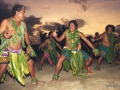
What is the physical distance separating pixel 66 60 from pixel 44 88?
120cm

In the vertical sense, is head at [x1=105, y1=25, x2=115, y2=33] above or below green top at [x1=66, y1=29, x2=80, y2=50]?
above

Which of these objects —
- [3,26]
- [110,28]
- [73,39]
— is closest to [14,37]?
[3,26]

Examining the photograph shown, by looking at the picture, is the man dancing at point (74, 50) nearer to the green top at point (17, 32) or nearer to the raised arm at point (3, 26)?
the green top at point (17, 32)

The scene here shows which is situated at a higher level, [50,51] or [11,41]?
[11,41]

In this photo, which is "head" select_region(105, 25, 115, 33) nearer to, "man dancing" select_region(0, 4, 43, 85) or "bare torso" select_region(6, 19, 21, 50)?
"man dancing" select_region(0, 4, 43, 85)

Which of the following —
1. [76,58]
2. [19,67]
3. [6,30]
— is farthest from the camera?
[76,58]

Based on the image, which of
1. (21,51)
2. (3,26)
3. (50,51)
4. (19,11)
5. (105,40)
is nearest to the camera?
(3,26)

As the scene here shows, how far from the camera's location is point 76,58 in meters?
4.39

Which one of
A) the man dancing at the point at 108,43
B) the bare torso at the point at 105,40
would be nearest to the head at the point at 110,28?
the man dancing at the point at 108,43

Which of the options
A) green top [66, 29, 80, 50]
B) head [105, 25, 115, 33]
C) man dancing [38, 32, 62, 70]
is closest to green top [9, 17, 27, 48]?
green top [66, 29, 80, 50]

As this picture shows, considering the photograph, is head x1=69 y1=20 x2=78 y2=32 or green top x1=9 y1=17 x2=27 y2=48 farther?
head x1=69 y1=20 x2=78 y2=32

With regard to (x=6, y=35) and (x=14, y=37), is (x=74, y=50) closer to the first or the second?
(x=14, y=37)

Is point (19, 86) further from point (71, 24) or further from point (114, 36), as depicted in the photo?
point (114, 36)

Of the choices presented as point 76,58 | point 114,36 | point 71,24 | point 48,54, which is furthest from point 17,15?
point 114,36
